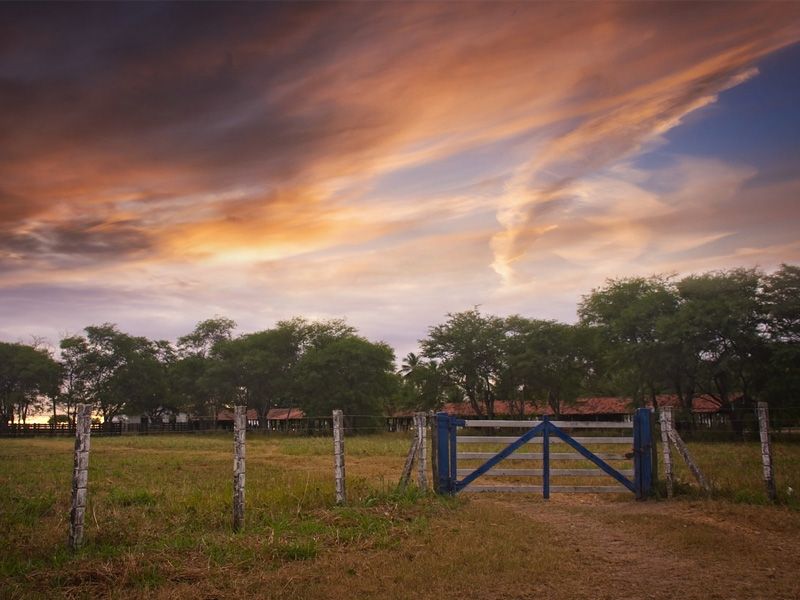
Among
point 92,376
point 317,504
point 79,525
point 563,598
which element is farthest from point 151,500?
point 92,376

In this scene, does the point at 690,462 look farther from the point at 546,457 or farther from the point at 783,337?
the point at 783,337

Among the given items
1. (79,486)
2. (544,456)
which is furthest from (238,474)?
(544,456)

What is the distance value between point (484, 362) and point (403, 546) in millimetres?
51527

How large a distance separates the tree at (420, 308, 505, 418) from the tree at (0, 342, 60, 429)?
5709 centimetres

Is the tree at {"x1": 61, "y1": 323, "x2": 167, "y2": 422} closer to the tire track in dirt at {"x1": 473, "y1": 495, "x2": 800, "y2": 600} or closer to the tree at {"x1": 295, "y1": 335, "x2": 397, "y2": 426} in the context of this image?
the tree at {"x1": 295, "y1": 335, "x2": 397, "y2": 426}

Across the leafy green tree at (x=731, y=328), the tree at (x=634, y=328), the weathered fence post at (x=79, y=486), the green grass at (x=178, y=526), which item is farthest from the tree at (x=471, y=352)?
the weathered fence post at (x=79, y=486)

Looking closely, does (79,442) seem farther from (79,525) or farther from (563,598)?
(563,598)

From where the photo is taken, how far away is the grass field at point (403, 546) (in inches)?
283

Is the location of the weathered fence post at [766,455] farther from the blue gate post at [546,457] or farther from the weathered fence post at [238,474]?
the weathered fence post at [238,474]

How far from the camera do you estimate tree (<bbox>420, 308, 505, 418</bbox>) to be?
194ft

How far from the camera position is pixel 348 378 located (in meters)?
66.1

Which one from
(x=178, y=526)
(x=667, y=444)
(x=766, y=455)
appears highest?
(x=667, y=444)

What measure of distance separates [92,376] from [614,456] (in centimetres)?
8854

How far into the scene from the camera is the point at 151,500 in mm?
13258
